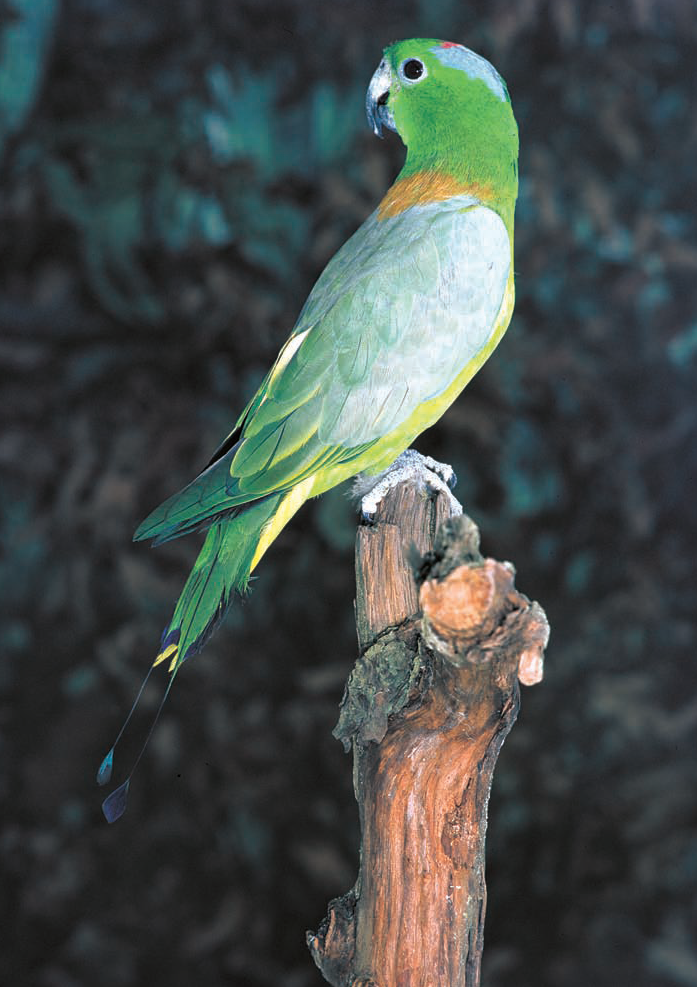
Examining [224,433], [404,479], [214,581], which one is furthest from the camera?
[224,433]

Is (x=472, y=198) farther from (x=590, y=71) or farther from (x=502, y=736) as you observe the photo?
(x=590, y=71)

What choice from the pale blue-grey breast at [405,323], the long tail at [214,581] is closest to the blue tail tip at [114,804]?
the long tail at [214,581]

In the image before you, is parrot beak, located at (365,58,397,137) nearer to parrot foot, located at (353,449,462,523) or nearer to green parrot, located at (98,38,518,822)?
green parrot, located at (98,38,518,822)

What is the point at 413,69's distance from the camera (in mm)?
1432

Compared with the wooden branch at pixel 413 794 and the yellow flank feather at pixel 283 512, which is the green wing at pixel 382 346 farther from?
the wooden branch at pixel 413 794

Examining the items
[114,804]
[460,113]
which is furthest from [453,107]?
[114,804]

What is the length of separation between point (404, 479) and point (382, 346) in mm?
198

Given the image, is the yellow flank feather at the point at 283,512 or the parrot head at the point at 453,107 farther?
the parrot head at the point at 453,107

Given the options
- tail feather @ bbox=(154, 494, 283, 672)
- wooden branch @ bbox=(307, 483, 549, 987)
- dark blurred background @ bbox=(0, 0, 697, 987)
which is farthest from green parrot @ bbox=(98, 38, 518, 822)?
dark blurred background @ bbox=(0, 0, 697, 987)

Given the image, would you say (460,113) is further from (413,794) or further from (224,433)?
(224,433)

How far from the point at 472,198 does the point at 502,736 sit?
2.50 feet

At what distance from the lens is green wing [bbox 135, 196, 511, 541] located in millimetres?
1330

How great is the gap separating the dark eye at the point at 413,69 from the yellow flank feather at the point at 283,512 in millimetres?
604

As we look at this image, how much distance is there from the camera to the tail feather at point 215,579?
48.8 inches
